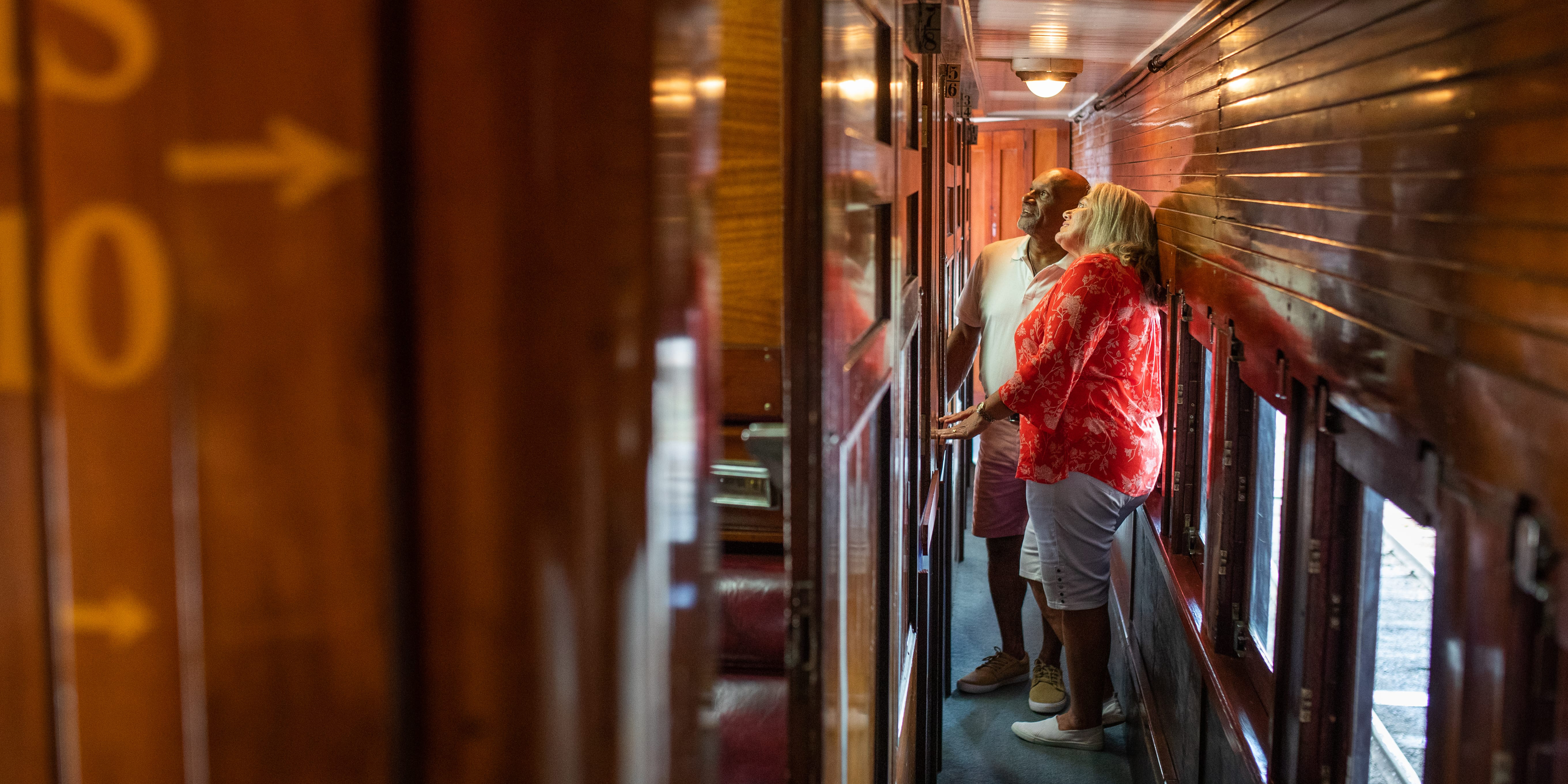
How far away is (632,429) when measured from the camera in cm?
66

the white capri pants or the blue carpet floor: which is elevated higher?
the white capri pants

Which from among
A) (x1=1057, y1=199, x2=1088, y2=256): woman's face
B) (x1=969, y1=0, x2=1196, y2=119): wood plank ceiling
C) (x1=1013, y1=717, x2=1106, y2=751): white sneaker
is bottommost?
(x1=1013, y1=717, x2=1106, y2=751): white sneaker

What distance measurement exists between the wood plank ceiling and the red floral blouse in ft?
2.93

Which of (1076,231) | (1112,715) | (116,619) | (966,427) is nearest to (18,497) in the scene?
(116,619)

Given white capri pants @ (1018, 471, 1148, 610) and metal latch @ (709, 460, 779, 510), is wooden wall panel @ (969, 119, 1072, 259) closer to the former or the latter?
white capri pants @ (1018, 471, 1148, 610)

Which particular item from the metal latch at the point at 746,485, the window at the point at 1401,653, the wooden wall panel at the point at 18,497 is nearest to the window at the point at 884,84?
the metal latch at the point at 746,485

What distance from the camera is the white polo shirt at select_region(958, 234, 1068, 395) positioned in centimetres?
506

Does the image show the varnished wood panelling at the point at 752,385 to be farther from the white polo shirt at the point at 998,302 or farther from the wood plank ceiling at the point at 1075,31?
the white polo shirt at the point at 998,302

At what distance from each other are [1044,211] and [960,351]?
0.83 m

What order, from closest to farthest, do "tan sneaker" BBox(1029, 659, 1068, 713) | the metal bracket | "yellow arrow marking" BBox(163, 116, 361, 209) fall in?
"yellow arrow marking" BBox(163, 116, 361, 209)
the metal bracket
"tan sneaker" BBox(1029, 659, 1068, 713)

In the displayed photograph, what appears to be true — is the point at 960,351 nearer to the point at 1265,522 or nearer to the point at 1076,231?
the point at 1076,231

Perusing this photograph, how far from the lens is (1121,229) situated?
4434mm

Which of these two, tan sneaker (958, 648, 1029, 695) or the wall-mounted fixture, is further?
the wall-mounted fixture

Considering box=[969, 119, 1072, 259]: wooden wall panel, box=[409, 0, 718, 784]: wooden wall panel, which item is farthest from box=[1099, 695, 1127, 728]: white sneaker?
box=[969, 119, 1072, 259]: wooden wall panel
